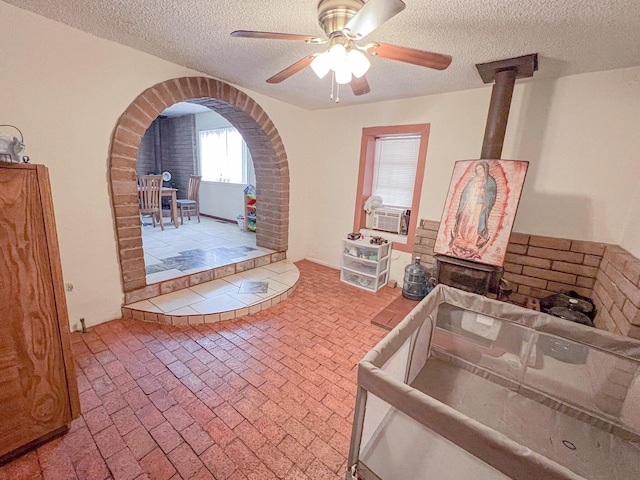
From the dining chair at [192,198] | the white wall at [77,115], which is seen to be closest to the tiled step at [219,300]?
the white wall at [77,115]

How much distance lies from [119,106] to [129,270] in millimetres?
1347

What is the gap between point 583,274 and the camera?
2.31 meters

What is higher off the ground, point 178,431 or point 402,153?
point 402,153

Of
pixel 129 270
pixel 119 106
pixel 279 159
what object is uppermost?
pixel 119 106

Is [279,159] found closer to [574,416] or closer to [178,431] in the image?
[178,431]

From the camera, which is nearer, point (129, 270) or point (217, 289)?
point (129, 270)

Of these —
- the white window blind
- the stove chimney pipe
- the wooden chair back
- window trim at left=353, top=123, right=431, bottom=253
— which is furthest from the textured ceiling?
the wooden chair back

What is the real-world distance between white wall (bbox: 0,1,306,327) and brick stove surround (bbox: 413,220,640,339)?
11.8ft

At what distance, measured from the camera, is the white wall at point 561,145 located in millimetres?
2098

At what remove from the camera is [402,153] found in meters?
3.36

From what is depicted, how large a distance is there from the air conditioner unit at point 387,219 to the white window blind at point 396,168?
168 millimetres

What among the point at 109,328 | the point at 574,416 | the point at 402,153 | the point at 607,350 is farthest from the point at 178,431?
the point at 402,153

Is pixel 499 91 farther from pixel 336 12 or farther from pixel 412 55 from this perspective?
pixel 336 12

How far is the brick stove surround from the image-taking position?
65.0 inches
